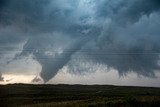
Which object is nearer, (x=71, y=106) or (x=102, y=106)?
(x=102, y=106)

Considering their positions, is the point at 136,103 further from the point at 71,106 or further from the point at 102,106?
the point at 71,106

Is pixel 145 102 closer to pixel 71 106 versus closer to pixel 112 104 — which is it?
pixel 112 104

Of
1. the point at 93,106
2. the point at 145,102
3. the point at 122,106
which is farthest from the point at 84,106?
the point at 145,102

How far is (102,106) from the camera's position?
7062 cm

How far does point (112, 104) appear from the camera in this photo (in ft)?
234

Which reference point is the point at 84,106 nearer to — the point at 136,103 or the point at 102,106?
the point at 102,106

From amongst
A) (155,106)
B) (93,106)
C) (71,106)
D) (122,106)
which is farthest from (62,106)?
(155,106)

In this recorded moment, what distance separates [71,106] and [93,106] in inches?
258

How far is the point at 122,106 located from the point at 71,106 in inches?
508

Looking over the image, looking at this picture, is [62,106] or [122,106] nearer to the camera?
[122,106]

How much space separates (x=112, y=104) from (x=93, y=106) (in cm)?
415

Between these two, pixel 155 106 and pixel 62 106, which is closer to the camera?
pixel 155 106

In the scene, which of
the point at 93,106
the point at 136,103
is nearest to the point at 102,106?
the point at 93,106

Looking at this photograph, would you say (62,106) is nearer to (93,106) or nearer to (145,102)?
(93,106)
